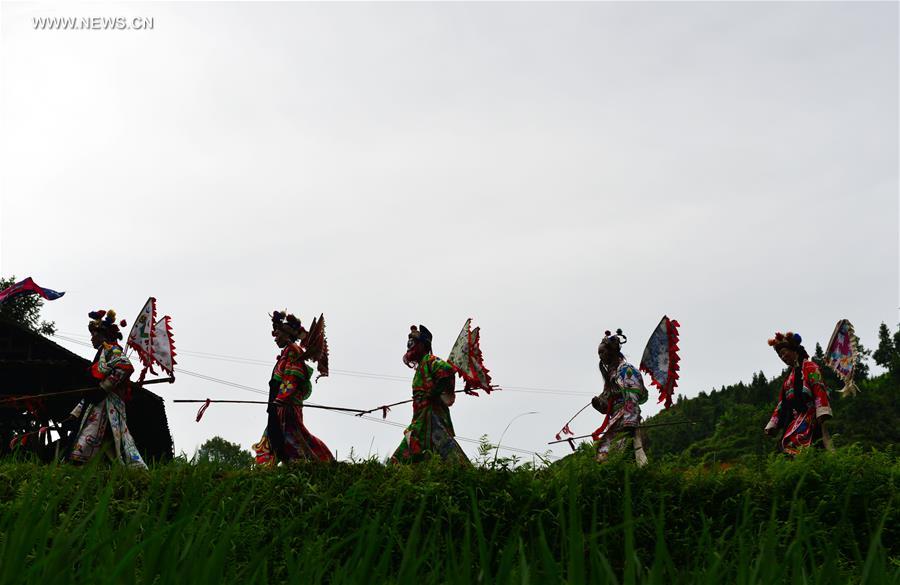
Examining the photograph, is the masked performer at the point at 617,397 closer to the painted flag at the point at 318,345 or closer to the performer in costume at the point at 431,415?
the performer in costume at the point at 431,415

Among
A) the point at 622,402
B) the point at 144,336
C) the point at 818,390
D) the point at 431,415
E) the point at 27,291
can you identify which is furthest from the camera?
the point at 27,291

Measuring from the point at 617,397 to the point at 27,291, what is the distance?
25.4ft

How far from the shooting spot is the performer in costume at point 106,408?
941cm

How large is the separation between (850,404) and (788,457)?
14343mm

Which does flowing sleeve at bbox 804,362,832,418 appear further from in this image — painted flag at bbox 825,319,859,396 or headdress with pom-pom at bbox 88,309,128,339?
headdress with pom-pom at bbox 88,309,128,339

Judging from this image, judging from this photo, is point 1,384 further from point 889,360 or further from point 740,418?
point 889,360

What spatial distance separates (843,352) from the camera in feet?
32.9

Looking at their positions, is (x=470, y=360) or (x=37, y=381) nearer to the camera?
(x=470, y=360)

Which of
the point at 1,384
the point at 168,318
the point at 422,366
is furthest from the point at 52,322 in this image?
the point at 422,366

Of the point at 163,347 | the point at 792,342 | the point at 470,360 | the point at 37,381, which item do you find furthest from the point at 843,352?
the point at 37,381

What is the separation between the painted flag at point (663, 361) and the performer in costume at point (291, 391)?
360cm

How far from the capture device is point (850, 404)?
22.5 m

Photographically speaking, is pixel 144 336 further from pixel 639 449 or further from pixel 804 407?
pixel 804 407

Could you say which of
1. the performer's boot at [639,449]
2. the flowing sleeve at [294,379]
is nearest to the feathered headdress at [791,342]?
the performer's boot at [639,449]
